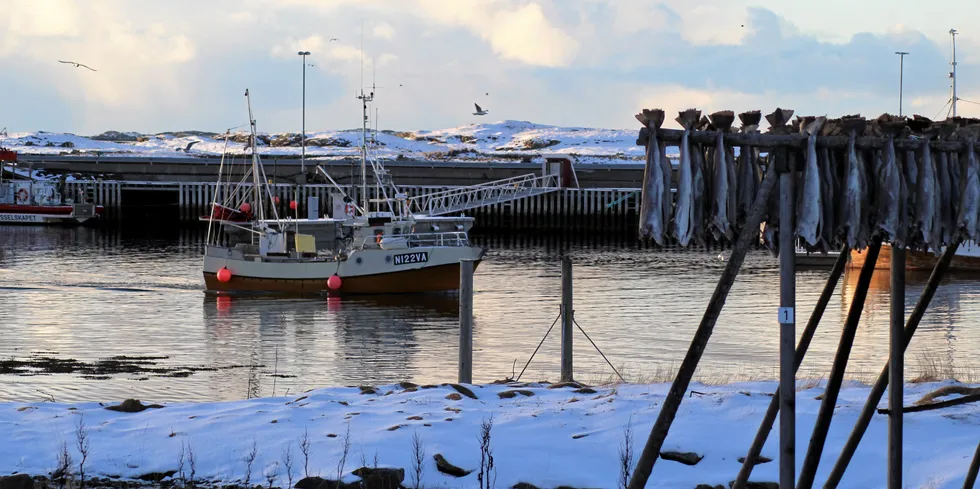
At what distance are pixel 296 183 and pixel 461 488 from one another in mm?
73480

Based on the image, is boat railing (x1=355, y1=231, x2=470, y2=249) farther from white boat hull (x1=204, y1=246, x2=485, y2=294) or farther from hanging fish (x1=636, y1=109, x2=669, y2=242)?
hanging fish (x1=636, y1=109, x2=669, y2=242)

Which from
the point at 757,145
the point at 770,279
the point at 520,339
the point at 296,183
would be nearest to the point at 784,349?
the point at 757,145

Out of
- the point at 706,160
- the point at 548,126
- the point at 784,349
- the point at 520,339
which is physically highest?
the point at 548,126

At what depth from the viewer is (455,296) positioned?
41188 mm

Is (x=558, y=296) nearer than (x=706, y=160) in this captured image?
No

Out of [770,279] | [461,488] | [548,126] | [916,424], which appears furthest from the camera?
[548,126]

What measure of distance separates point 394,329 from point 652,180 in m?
25.4

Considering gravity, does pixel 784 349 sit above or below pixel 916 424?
above

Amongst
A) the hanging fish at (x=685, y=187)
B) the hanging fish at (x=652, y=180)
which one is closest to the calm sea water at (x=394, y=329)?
the hanging fish at (x=685, y=187)

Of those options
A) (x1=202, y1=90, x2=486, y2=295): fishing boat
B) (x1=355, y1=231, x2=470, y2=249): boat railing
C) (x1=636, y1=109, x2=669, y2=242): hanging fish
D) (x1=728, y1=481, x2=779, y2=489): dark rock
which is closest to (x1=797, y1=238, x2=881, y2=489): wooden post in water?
(x1=728, y1=481, x2=779, y2=489): dark rock

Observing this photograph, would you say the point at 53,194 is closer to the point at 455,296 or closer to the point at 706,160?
the point at 455,296

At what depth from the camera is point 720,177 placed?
7.60 m

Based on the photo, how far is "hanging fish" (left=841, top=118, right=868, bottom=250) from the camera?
7.63 meters

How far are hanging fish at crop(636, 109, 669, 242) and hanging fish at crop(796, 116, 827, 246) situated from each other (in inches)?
35.5
